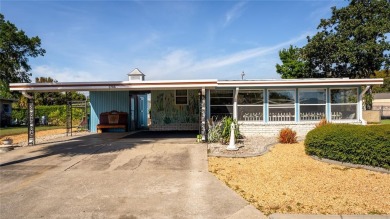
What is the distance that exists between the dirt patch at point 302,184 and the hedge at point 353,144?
0.39 meters

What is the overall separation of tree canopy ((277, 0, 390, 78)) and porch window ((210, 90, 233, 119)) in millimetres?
17890

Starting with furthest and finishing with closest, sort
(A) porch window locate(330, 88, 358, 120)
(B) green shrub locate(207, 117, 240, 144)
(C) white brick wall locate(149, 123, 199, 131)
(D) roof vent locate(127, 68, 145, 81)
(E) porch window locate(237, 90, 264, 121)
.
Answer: (D) roof vent locate(127, 68, 145, 81) < (C) white brick wall locate(149, 123, 199, 131) < (A) porch window locate(330, 88, 358, 120) < (E) porch window locate(237, 90, 264, 121) < (B) green shrub locate(207, 117, 240, 144)

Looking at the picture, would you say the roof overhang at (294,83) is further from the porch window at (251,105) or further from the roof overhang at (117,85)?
the roof overhang at (117,85)

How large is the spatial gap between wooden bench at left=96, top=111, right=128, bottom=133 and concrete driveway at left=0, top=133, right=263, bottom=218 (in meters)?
6.67

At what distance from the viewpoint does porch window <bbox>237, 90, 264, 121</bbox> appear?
15023 millimetres

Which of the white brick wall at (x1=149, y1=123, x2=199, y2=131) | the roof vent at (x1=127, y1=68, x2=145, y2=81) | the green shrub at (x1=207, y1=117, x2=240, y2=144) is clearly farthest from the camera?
the roof vent at (x1=127, y1=68, x2=145, y2=81)

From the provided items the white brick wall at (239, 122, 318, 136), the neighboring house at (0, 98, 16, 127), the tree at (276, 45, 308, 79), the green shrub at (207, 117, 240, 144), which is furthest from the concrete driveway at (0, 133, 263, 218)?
the tree at (276, 45, 308, 79)

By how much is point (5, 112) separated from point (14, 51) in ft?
21.0

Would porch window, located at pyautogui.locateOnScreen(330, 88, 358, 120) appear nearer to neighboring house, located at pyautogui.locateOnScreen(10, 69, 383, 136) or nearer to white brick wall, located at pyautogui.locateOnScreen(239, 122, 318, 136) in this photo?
neighboring house, located at pyautogui.locateOnScreen(10, 69, 383, 136)

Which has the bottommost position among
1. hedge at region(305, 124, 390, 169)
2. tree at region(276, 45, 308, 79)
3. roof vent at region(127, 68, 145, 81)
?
hedge at region(305, 124, 390, 169)

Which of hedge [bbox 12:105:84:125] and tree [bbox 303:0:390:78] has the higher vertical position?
tree [bbox 303:0:390:78]

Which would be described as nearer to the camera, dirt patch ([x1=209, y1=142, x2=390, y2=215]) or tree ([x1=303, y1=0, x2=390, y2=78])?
dirt patch ([x1=209, y1=142, x2=390, y2=215])

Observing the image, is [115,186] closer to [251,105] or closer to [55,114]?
[251,105]

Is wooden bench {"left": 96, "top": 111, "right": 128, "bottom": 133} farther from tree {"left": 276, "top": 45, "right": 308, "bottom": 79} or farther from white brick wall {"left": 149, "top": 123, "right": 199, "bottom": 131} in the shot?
tree {"left": 276, "top": 45, "right": 308, "bottom": 79}
